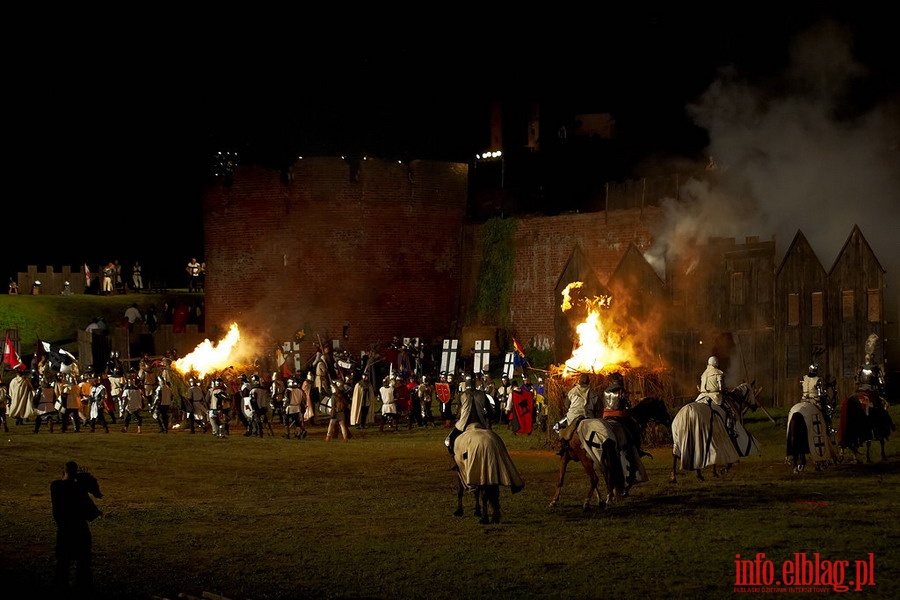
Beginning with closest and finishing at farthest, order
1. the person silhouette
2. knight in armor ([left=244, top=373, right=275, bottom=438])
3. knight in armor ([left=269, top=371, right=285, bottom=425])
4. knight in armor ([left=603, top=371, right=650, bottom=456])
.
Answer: the person silhouette, knight in armor ([left=603, top=371, right=650, bottom=456]), knight in armor ([left=244, top=373, right=275, bottom=438]), knight in armor ([left=269, top=371, right=285, bottom=425])

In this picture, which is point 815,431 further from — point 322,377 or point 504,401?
point 322,377

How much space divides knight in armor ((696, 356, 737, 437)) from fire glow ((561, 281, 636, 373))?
4.78 metres

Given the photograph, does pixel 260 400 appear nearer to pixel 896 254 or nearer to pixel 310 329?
pixel 310 329

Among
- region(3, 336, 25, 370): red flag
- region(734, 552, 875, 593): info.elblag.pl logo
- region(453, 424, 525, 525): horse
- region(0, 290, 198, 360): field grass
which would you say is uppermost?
region(0, 290, 198, 360): field grass

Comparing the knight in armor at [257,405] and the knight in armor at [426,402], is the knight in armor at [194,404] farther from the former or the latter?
the knight in armor at [426,402]

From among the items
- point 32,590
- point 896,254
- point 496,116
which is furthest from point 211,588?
point 496,116

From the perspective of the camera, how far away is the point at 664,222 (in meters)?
32.6

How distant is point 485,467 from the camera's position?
12.7 m

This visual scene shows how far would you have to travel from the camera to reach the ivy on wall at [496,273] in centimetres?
3825

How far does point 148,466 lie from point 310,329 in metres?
19.1

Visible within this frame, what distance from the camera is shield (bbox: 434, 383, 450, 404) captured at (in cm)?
2864

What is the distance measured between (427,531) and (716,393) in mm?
6178

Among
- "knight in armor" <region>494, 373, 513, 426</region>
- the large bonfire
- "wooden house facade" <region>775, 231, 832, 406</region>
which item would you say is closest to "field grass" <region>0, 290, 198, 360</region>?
"knight in armor" <region>494, 373, 513, 426</region>

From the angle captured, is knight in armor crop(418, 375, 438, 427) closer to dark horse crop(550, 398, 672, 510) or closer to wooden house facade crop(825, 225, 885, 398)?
wooden house facade crop(825, 225, 885, 398)
